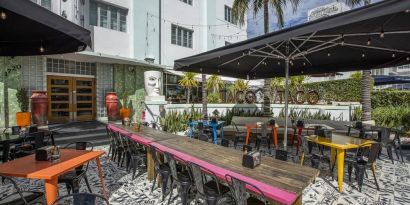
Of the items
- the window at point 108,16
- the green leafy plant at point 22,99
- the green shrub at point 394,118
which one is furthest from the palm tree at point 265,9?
the green leafy plant at point 22,99

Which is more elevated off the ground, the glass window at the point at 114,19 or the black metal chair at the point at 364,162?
the glass window at the point at 114,19

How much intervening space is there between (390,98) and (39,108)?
17.1 meters

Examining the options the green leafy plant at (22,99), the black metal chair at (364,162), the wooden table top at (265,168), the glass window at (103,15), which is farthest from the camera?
the glass window at (103,15)

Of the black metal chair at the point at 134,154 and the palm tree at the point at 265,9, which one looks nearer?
the black metal chair at the point at 134,154

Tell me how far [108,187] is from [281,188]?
3.55m

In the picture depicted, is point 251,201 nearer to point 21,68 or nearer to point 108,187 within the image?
point 108,187

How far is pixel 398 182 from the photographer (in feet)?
15.8

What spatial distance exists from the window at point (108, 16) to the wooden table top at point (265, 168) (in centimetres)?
1029

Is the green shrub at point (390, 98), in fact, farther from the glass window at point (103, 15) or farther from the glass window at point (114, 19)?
the glass window at point (103, 15)

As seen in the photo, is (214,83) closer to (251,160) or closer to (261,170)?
(251,160)

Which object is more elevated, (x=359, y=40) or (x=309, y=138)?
(x=359, y=40)

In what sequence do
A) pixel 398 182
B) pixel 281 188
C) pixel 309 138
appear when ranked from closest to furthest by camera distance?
1. pixel 281 188
2. pixel 398 182
3. pixel 309 138

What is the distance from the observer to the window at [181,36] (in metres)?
15.9

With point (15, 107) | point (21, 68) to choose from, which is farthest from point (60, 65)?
point (15, 107)
